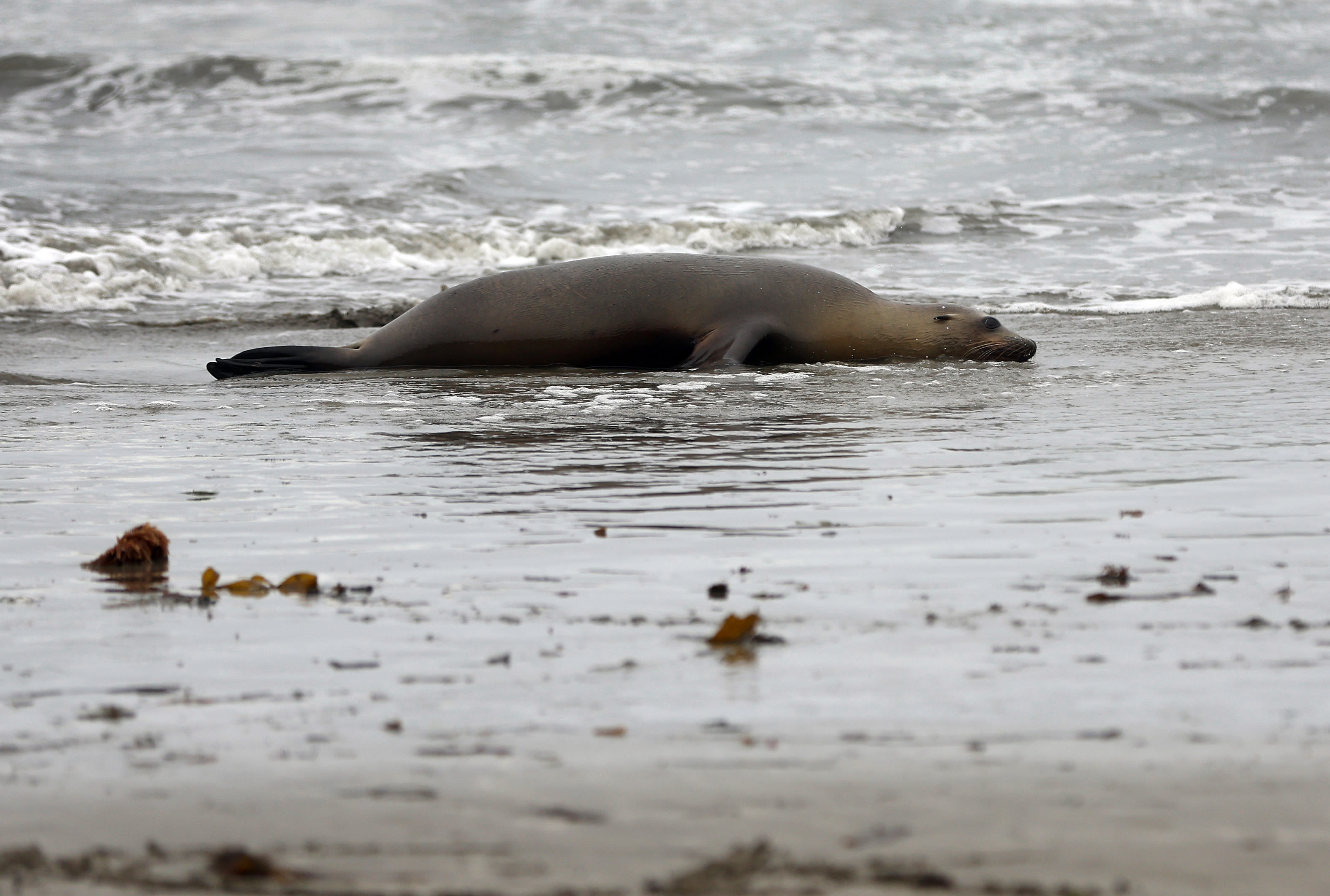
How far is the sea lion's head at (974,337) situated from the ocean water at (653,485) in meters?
0.23

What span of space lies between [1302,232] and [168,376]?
924 centimetres

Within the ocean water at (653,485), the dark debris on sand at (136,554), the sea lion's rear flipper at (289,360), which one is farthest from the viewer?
the sea lion's rear flipper at (289,360)

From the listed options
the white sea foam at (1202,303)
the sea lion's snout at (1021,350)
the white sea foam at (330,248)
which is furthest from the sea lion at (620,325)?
the white sea foam at (330,248)

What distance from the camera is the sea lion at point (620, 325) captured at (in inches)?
268

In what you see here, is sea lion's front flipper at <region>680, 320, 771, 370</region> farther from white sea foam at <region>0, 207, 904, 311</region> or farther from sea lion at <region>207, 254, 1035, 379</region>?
white sea foam at <region>0, 207, 904, 311</region>

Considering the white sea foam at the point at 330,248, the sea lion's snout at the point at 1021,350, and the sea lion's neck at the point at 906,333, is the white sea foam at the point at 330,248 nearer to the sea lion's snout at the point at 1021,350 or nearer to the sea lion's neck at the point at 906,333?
the sea lion's neck at the point at 906,333

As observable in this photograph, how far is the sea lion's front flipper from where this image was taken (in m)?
6.54

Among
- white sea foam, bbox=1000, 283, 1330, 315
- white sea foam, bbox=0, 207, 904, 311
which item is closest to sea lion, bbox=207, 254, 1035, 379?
white sea foam, bbox=1000, 283, 1330, 315

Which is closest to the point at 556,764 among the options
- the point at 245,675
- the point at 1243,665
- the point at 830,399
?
the point at 245,675

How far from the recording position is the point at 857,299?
7.20m

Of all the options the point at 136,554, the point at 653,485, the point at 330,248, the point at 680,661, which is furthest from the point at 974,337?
the point at 330,248

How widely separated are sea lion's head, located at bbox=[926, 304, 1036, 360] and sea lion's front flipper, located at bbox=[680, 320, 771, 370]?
94cm

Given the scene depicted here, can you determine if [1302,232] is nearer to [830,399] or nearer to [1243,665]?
[830,399]

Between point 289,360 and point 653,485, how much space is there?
3301 mm
